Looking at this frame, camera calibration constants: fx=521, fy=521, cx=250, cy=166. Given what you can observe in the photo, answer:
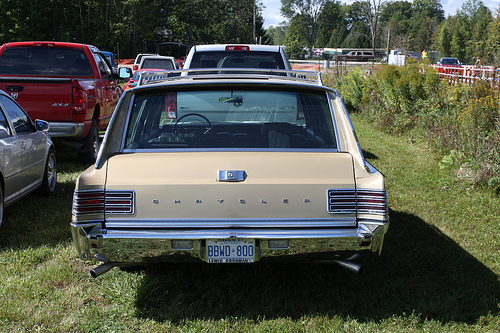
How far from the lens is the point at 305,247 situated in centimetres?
353

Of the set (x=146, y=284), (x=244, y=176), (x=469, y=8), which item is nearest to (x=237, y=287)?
(x=146, y=284)

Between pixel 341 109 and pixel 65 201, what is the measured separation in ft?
14.6

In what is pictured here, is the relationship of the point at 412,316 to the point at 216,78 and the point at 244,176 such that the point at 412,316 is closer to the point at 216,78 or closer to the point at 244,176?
the point at 244,176

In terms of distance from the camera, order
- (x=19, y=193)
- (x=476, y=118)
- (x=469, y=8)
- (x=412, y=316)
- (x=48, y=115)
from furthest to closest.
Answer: (x=469, y=8), (x=48, y=115), (x=476, y=118), (x=19, y=193), (x=412, y=316)

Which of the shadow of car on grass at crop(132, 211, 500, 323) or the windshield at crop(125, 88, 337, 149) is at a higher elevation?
the windshield at crop(125, 88, 337, 149)

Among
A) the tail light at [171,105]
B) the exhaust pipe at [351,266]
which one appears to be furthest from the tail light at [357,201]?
the tail light at [171,105]

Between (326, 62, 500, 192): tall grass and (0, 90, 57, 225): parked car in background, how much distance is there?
235 inches

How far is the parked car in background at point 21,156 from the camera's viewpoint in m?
5.86

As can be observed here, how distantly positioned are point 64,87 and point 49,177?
1.89m

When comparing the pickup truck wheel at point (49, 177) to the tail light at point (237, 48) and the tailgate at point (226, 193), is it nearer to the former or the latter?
the tail light at point (237, 48)

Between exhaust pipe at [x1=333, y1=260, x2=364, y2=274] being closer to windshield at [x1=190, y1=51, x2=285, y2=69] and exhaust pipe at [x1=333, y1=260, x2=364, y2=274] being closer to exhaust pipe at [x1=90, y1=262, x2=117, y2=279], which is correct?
exhaust pipe at [x1=90, y1=262, x2=117, y2=279]

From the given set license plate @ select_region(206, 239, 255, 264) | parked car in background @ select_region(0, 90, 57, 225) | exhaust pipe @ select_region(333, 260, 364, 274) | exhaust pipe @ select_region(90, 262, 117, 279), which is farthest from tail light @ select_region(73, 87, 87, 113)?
exhaust pipe @ select_region(333, 260, 364, 274)

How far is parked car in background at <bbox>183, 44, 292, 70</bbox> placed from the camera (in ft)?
29.4

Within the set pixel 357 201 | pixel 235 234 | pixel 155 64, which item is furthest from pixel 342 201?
Result: pixel 155 64
